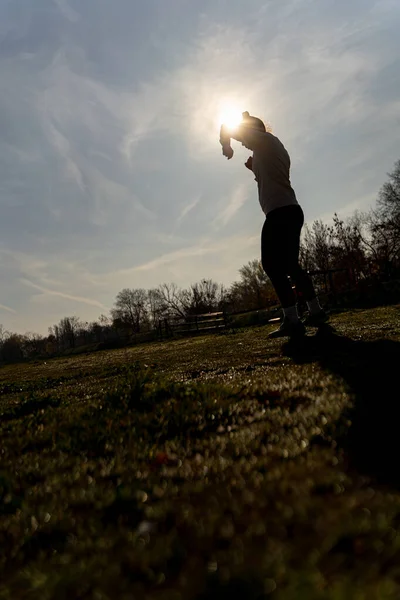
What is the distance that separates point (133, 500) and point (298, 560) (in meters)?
0.81

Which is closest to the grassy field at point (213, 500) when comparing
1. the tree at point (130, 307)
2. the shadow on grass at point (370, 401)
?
the shadow on grass at point (370, 401)

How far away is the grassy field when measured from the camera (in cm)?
97

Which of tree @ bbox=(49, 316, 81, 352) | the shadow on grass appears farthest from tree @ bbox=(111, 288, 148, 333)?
the shadow on grass

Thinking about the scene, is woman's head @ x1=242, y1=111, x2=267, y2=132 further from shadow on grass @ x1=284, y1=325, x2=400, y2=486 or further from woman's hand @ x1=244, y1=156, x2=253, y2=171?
shadow on grass @ x1=284, y1=325, x2=400, y2=486

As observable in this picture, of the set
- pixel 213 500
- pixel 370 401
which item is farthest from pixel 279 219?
pixel 213 500

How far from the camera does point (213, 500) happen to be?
4.63 ft

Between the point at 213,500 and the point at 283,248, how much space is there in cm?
547

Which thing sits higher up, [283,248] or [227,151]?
[227,151]

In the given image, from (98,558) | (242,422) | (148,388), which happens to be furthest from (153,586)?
(148,388)

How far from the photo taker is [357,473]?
1.49 meters

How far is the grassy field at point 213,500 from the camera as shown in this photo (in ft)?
3.17

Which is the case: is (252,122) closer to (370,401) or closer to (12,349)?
(370,401)

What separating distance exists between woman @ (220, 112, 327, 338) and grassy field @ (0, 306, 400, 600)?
3.63 metres

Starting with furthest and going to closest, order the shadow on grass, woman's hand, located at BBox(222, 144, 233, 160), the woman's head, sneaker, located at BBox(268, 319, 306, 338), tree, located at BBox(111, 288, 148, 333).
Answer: tree, located at BBox(111, 288, 148, 333) < woman's hand, located at BBox(222, 144, 233, 160) < the woman's head < sneaker, located at BBox(268, 319, 306, 338) < the shadow on grass
